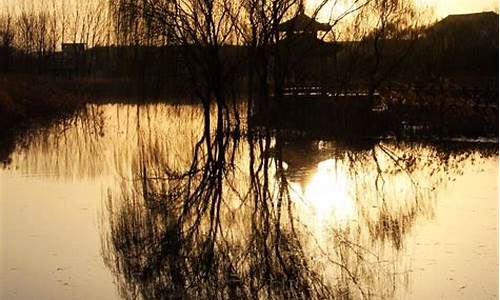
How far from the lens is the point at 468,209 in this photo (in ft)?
34.8

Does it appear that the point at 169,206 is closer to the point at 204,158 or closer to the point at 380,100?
the point at 204,158

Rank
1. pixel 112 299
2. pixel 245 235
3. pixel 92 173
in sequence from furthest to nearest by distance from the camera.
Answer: pixel 92 173 → pixel 245 235 → pixel 112 299

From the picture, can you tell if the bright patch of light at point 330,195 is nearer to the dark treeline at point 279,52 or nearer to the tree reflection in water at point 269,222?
the tree reflection in water at point 269,222

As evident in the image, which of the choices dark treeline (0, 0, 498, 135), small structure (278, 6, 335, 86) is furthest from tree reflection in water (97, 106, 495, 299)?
small structure (278, 6, 335, 86)

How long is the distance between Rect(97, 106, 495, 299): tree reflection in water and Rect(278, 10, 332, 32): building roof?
8.93 metres

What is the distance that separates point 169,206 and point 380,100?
62.4ft

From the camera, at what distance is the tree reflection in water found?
727cm

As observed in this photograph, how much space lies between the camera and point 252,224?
980 centimetres

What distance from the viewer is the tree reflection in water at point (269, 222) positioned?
7.27 metres

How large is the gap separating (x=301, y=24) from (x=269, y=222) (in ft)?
58.5

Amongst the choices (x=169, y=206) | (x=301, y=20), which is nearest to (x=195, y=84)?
(x=301, y=20)

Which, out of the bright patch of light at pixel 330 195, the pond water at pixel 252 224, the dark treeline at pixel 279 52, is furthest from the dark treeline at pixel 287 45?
the bright patch of light at pixel 330 195

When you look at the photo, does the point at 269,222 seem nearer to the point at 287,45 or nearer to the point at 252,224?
the point at 252,224

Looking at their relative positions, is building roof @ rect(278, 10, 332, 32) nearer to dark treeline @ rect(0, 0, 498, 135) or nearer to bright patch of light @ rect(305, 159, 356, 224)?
dark treeline @ rect(0, 0, 498, 135)
